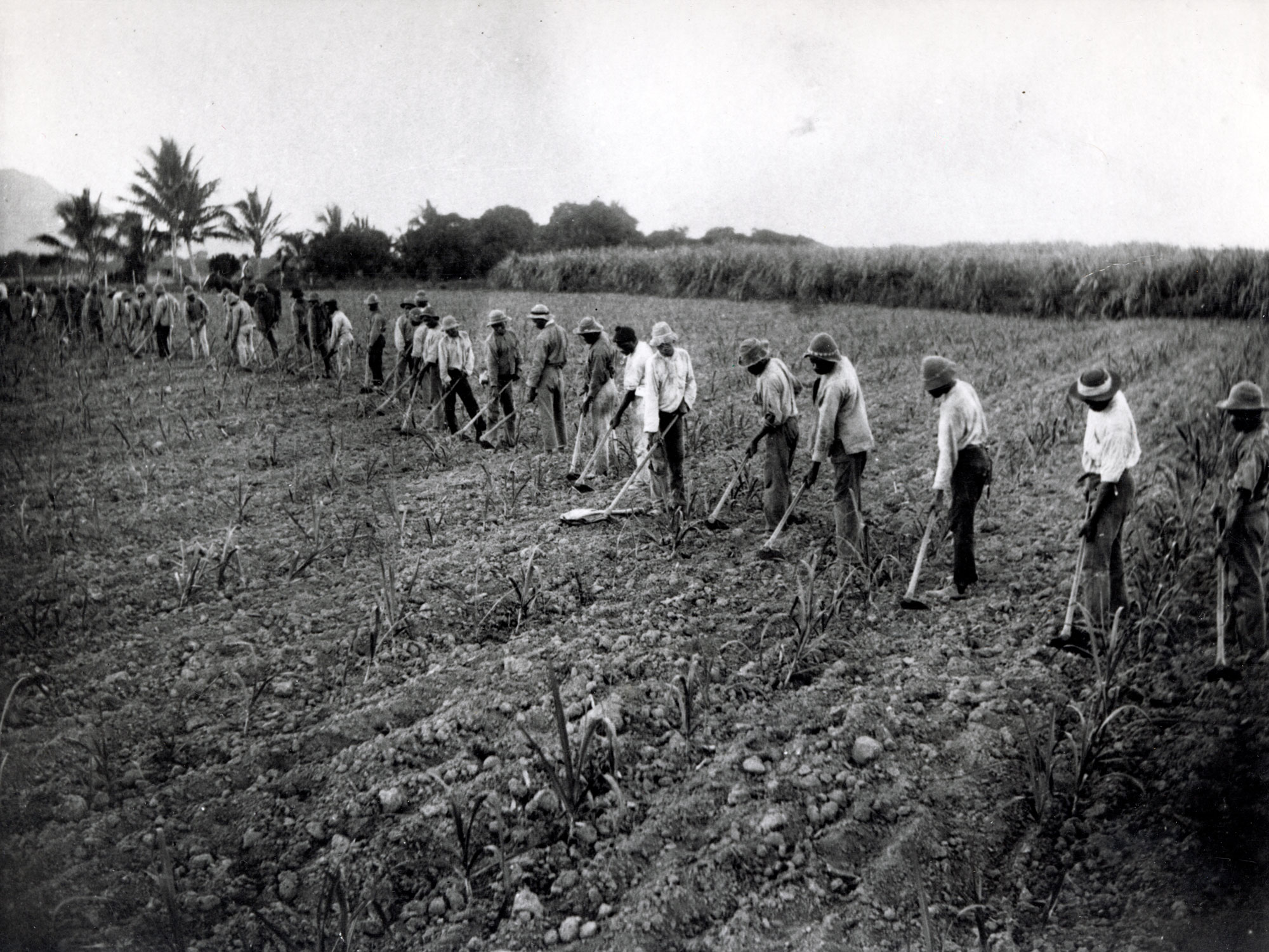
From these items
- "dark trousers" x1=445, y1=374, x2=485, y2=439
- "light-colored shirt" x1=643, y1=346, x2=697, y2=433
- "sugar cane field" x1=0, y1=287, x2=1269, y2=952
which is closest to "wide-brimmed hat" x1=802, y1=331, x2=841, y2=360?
"sugar cane field" x1=0, y1=287, x2=1269, y2=952

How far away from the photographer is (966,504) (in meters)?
4.74

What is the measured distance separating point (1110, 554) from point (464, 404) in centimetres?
675

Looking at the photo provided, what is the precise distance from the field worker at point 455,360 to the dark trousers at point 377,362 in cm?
85

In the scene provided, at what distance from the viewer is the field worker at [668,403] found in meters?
6.64

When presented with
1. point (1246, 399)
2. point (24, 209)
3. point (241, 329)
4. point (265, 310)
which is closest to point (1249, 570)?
point (1246, 399)

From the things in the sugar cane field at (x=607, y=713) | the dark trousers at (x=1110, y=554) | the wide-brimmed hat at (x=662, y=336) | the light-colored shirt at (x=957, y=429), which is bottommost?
the sugar cane field at (x=607, y=713)

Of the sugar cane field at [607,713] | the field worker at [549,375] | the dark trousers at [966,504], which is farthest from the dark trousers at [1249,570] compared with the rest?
the field worker at [549,375]

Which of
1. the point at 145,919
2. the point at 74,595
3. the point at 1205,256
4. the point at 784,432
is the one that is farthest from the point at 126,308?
the point at 1205,256

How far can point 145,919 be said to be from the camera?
2775 millimetres

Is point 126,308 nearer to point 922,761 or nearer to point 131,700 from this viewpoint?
point 131,700

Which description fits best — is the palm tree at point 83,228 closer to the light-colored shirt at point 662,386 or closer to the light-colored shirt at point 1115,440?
the light-colored shirt at point 662,386

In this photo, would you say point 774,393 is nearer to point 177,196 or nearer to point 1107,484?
point 1107,484

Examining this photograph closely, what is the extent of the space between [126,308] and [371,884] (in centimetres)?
877

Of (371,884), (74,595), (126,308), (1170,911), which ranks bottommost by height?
(371,884)
